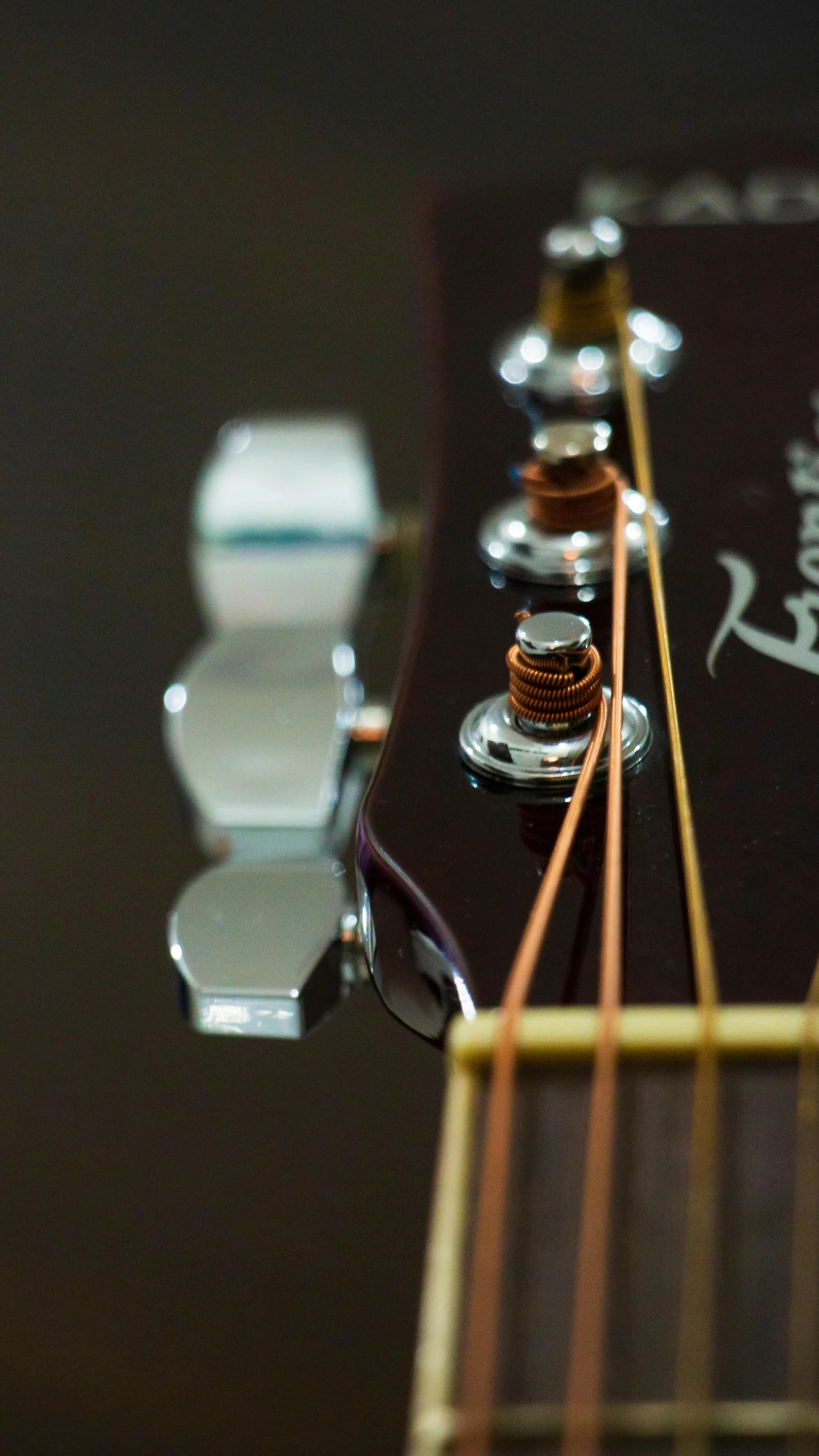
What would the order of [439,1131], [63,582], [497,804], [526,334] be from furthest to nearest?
[63,582], [439,1131], [526,334], [497,804]

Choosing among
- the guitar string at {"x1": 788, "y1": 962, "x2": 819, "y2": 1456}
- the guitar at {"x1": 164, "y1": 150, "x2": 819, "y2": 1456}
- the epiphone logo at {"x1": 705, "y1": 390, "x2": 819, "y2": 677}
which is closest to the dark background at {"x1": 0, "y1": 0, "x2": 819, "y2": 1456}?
the guitar at {"x1": 164, "y1": 150, "x2": 819, "y2": 1456}

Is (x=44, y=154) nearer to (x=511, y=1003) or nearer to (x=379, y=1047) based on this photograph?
(x=379, y=1047)

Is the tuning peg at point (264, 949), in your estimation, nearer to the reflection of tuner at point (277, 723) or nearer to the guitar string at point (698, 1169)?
the reflection of tuner at point (277, 723)

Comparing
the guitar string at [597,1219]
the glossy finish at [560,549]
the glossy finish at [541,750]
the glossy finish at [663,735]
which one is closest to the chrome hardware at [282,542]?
the glossy finish at [663,735]

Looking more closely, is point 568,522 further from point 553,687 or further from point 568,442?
point 553,687

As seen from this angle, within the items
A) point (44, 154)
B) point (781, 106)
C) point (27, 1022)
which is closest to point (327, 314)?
point (44, 154)

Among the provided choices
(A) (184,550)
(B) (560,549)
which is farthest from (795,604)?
(A) (184,550)
